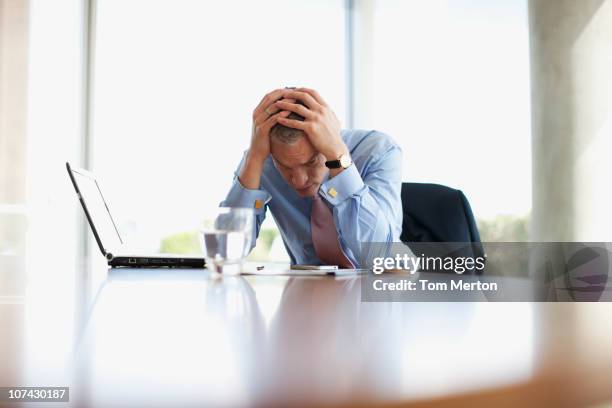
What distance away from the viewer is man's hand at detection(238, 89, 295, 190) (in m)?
1.68

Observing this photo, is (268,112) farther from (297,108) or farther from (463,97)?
(463,97)

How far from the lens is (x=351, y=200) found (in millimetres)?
1627

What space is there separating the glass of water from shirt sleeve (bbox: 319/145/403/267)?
18.7 inches

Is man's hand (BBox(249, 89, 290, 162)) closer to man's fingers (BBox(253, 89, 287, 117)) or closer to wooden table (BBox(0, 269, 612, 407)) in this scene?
man's fingers (BBox(253, 89, 287, 117))

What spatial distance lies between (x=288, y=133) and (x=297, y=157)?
69 millimetres

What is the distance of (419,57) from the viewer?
5102 mm

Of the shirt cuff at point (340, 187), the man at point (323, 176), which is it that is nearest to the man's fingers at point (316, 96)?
the man at point (323, 176)

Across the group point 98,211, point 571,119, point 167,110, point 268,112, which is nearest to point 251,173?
point 268,112

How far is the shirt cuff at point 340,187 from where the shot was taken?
5.33 feet

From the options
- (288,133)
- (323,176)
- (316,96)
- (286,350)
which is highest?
(316,96)

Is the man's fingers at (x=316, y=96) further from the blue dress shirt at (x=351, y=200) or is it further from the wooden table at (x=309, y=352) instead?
the wooden table at (x=309, y=352)

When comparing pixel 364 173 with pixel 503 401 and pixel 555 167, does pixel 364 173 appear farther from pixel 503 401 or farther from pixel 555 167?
pixel 555 167

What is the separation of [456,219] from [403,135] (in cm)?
361

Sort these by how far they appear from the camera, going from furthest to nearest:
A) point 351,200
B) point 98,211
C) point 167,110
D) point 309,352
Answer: point 167,110 < point 98,211 < point 351,200 < point 309,352
